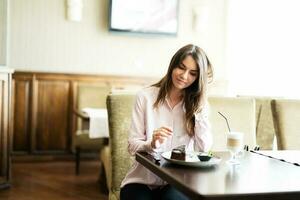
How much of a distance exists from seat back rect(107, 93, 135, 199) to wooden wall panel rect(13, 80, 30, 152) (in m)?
2.74

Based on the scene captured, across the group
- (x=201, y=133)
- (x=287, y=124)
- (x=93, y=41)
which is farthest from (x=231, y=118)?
(x=93, y=41)

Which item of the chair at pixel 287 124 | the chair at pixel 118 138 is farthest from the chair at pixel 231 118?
the chair at pixel 118 138

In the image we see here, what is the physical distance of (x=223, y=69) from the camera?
208 inches

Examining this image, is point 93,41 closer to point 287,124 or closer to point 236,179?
point 287,124

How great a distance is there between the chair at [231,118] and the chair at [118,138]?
0.47 meters

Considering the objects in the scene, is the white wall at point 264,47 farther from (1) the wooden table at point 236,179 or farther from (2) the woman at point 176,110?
(1) the wooden table at point 236,179

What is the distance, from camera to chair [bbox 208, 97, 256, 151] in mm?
2201

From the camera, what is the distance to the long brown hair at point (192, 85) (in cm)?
181

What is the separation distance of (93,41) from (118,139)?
293cm

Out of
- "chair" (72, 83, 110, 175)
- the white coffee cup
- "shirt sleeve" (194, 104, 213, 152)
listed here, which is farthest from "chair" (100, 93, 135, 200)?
"chair" (72, 83, 110, 175)

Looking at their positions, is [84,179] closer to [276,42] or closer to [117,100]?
[117,100]

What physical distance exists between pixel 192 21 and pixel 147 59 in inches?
29.9

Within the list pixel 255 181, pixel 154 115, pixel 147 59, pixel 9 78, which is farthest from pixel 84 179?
pixel 255 181

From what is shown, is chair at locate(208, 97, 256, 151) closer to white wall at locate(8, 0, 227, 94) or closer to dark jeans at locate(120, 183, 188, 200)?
dark jeans at locate(120, 183, 188, 200)
